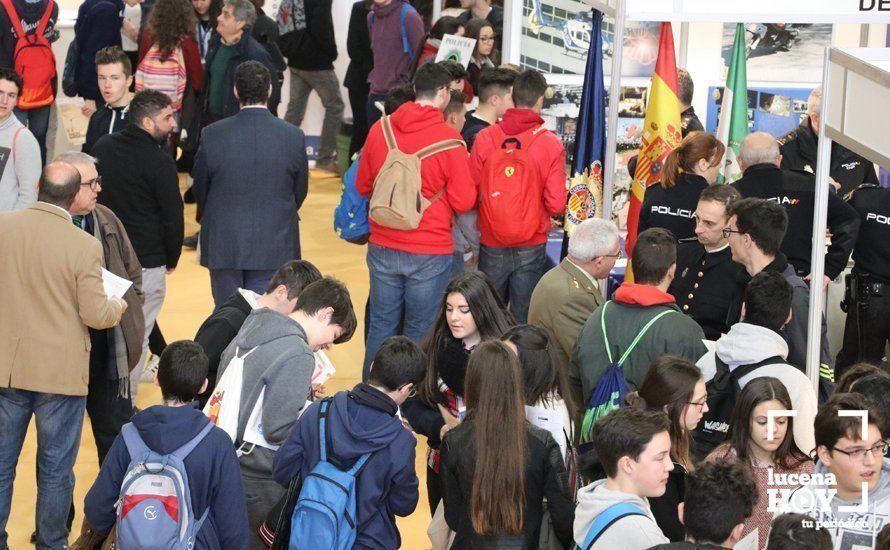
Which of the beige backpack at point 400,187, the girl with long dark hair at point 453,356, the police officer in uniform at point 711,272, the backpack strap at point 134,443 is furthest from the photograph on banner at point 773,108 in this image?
the backpack strap at point 134,443

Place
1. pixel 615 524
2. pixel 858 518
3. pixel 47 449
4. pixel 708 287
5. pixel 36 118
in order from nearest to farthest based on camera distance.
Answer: pixel 615 524, pixel 858 518, pixel 47 449, pixel 708 287, pixel 36 118

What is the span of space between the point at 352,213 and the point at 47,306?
6.79 ft

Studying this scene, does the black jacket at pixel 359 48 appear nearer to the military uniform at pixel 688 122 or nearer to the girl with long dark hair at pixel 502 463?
the military uniform at pixel 688 122

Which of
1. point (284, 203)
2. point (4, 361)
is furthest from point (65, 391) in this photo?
point (284, 203)

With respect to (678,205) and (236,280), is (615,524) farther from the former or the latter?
(236,280)

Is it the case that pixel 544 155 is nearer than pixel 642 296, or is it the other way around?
pixel 642 296

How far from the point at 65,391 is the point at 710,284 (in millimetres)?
2544

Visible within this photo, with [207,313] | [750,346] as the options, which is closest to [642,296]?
[750,346]

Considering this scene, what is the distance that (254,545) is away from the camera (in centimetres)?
402

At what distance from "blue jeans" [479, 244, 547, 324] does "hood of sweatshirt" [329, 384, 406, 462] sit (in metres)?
2.47

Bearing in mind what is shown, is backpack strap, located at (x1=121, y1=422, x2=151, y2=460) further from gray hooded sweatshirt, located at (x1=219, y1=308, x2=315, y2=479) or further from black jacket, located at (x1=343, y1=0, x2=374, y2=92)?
black jacket, located at (x1=343, y1=0, x2=374, y2=92)

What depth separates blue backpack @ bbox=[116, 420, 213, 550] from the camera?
134 inches

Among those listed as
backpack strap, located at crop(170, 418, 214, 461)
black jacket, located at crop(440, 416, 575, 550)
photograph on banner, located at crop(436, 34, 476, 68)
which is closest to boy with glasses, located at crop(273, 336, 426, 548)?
black jacket, located at crop(440, 416, 575, 550)

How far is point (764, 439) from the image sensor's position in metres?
3.61
